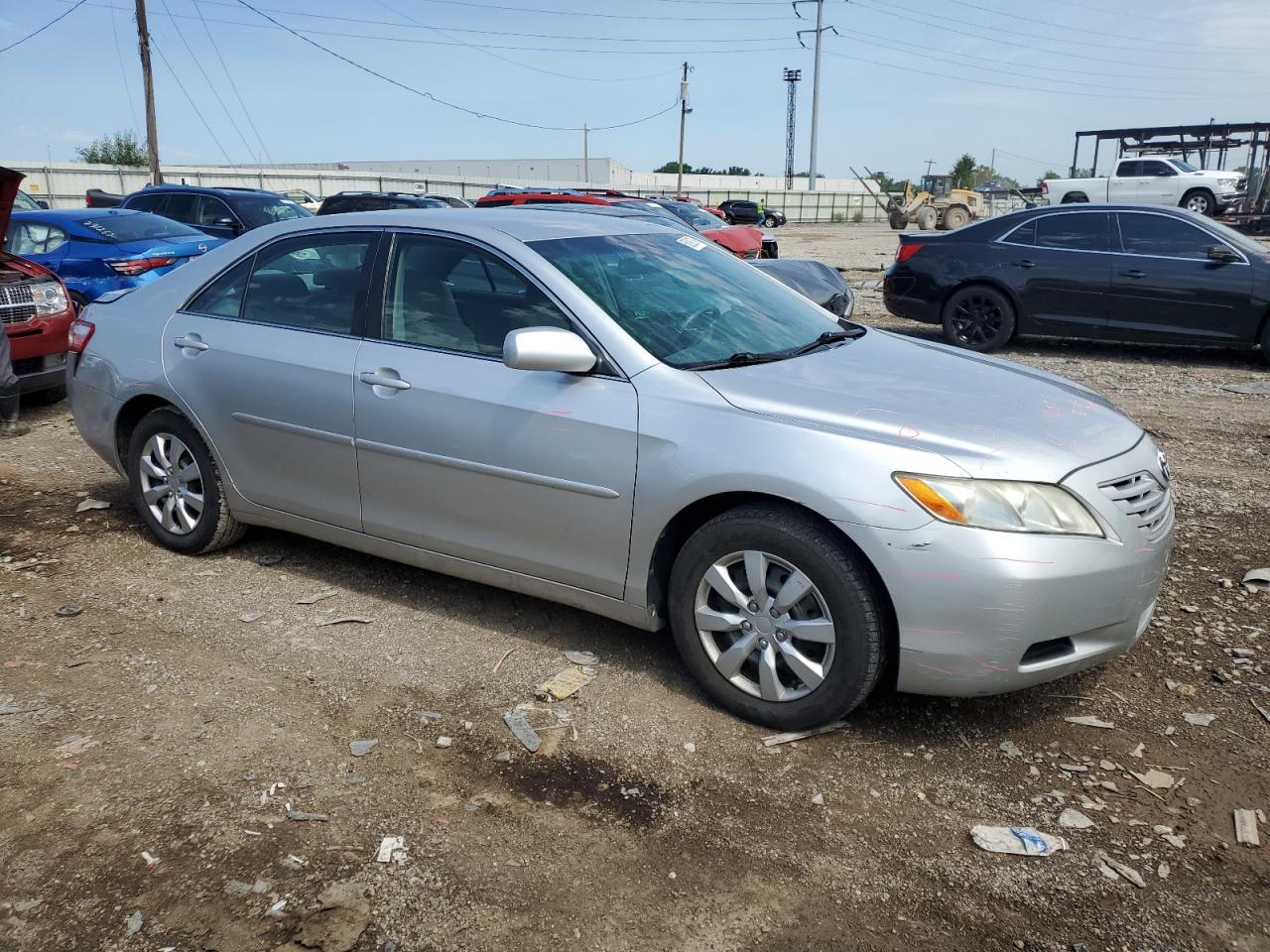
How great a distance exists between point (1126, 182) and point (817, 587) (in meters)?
31.6

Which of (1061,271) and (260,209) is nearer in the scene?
(1061,271)

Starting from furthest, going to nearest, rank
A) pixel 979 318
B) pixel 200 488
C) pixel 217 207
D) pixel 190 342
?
1. pixel 217 207
2. pixel 979 318
3. pixel 200 488
4. pixel 190 342

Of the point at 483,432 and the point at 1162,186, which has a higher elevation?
the point at 1162,186

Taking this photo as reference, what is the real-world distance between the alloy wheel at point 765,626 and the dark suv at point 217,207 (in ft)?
40.8

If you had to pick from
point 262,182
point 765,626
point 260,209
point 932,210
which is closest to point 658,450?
point 765,626

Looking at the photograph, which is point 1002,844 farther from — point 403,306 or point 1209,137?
point 1209,137

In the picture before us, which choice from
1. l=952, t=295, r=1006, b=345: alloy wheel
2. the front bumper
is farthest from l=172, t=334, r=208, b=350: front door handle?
l=952, t=295, r=1006, b=345: alloy wheel

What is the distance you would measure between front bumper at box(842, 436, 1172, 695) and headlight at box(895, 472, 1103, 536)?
0.12 ft

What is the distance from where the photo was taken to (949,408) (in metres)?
3.42

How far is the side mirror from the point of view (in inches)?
137

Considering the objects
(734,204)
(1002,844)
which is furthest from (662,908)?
(734,204)

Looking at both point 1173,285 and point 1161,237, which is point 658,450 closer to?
point 1173,285

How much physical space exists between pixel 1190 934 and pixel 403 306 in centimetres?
335

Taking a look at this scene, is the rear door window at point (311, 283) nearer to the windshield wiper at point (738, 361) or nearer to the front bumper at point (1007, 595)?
the windshield wiper at point (738, 361)
